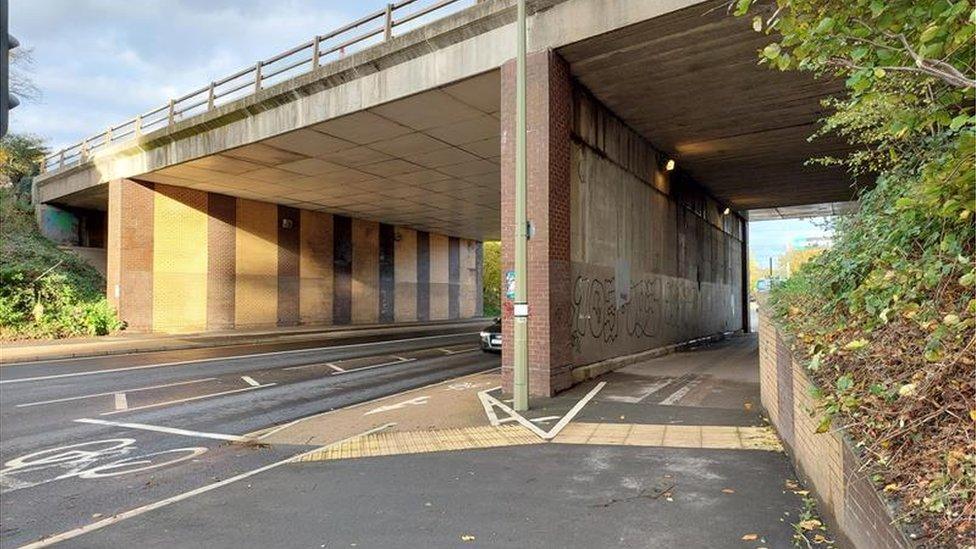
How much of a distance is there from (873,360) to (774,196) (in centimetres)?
2623

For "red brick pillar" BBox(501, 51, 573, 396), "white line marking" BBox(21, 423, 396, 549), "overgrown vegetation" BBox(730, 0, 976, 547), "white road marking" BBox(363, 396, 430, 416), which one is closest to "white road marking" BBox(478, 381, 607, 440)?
"red brick pillar" BBox(501, 51, 573, 396)

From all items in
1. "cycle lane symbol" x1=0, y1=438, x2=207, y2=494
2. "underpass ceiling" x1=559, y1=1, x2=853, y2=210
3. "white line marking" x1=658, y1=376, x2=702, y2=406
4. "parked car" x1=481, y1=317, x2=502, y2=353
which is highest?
"underpass ceiling" x1=559, y1=1, x2=853, y2=210

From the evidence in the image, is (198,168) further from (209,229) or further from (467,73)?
(467,73)

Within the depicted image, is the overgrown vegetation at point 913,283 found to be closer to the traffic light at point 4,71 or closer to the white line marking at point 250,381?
the traffic light at point 4,71

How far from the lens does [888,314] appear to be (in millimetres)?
4297

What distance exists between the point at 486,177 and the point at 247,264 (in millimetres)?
13138

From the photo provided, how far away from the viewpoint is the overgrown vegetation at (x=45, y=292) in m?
21.9

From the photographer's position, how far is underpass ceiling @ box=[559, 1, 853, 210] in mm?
10805

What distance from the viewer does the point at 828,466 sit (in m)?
4.36

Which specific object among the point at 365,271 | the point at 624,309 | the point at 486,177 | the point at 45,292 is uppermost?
the point at 486,177

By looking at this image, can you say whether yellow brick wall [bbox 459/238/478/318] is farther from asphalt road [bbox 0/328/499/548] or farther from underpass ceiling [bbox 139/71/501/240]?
asphalt road [bbox 0/328/499/548]

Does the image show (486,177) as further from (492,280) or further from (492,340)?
(492,280)

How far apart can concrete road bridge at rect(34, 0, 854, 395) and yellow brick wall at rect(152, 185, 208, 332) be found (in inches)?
2.7

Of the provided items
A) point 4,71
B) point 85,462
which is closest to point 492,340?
point 85,462
